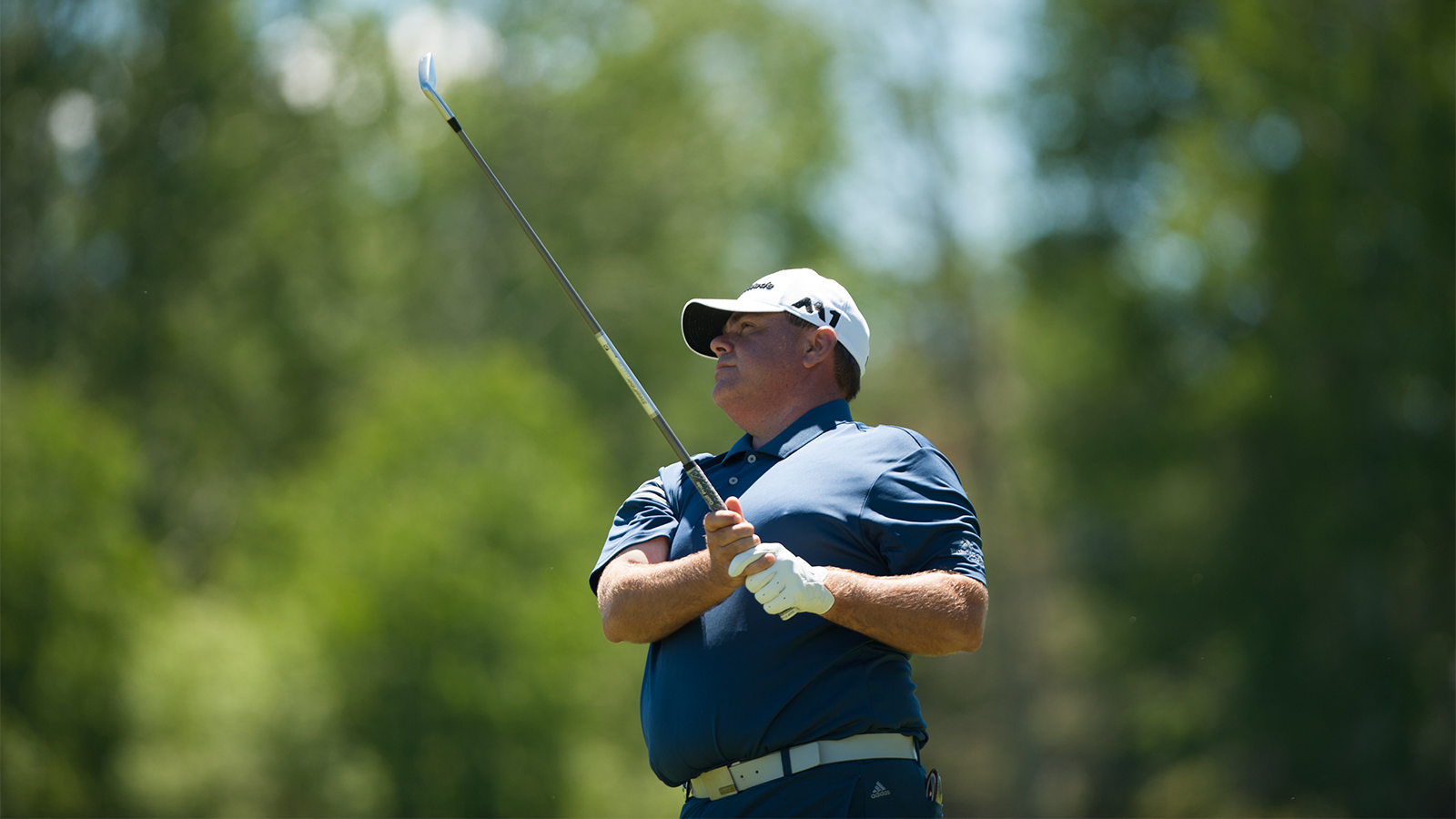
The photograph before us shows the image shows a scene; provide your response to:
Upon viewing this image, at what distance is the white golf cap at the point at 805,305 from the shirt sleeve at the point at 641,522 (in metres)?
0.40

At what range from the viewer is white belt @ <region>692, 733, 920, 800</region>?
2.62 meters

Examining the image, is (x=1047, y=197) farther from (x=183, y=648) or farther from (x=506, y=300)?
(x=183, y=648)

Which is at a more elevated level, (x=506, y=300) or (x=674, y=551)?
(x=506, y=300)

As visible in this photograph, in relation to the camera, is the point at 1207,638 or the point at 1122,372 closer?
the point at 1207,638

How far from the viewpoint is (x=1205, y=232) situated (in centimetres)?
1709

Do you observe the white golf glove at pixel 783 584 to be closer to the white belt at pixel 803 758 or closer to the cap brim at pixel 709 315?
the white belt at pixel 803 758

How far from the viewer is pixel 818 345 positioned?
311 cm

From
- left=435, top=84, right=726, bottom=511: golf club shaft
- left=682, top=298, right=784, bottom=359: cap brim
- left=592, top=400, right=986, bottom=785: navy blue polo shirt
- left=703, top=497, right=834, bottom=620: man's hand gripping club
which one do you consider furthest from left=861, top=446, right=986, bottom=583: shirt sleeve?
left=682, top=298, right=784, bottom=359: cap brim

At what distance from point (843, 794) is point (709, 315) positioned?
1253 millimetres

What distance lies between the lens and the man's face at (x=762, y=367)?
3080mm

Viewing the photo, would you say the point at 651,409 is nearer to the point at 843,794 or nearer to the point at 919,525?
the point at 919,525

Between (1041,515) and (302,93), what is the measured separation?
1289 centimetres

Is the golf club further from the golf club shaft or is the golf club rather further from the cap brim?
the cap brim

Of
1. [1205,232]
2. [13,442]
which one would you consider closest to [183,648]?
[13,442]
